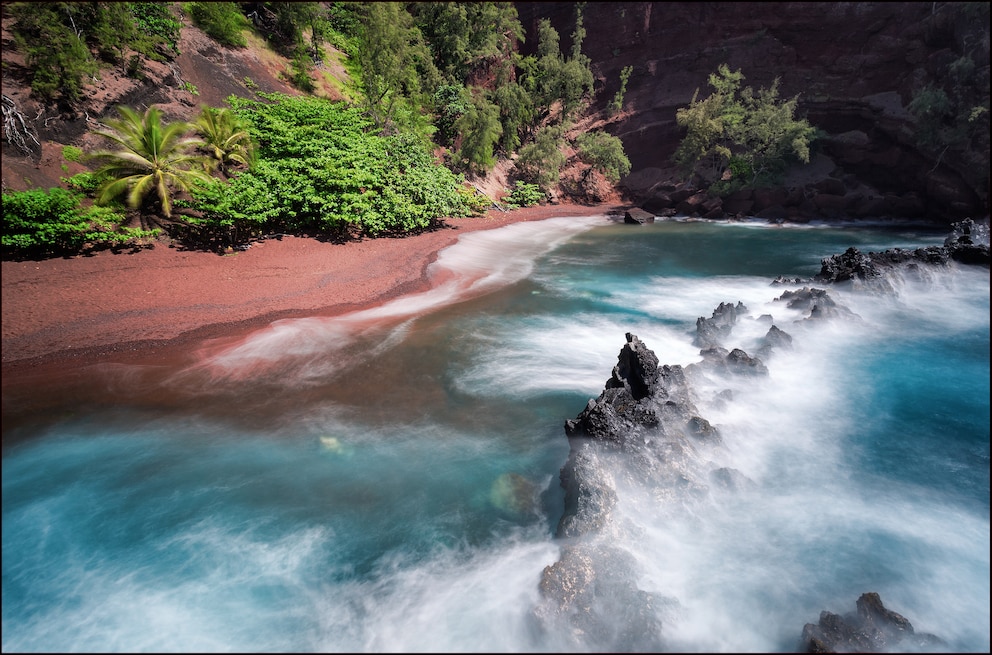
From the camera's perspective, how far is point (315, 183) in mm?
13961

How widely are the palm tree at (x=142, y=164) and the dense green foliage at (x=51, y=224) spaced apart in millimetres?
837

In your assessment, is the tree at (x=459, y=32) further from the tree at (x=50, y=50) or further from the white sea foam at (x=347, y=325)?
the tree at (x=50, y=50)

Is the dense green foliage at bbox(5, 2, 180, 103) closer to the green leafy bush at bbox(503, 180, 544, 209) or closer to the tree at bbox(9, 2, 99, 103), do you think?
the tree at bbox(9, 2, 99, 103)

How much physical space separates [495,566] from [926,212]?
A: 35.1 m

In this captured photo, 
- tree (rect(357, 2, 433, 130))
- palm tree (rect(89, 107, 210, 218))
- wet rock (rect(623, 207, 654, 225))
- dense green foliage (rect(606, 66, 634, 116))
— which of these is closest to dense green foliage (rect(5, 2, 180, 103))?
palm tree (rect(89, 107, 210, 218))

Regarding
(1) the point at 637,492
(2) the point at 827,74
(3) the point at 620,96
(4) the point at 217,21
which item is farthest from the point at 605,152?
(1) the point at 637,492

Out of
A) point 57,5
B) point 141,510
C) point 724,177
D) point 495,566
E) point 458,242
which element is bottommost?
point 495,566

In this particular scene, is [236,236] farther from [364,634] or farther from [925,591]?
[925,591]

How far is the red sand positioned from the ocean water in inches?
36.9

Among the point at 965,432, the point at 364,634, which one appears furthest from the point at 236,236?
the point at 965,432

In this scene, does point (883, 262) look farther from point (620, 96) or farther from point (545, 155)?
point (620, 96)

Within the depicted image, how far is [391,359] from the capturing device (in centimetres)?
837

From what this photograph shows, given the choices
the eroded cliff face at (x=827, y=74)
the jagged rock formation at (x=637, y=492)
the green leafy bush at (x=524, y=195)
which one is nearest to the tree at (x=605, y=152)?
the eroded cliff face at (x=827, y=74)

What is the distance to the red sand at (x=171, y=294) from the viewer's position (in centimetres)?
739
